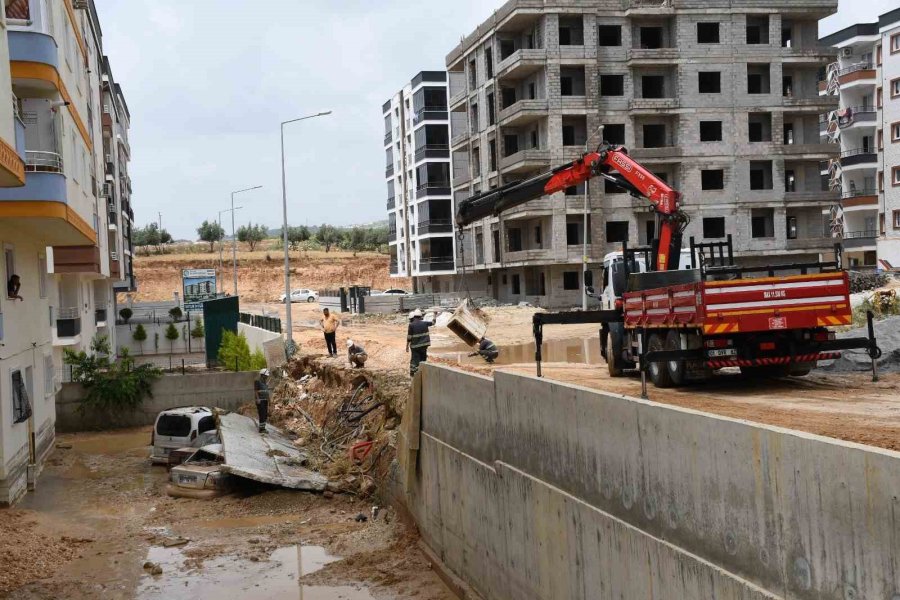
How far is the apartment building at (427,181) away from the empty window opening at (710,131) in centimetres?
2441

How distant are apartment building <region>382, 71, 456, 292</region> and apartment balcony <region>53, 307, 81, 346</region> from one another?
155 feet

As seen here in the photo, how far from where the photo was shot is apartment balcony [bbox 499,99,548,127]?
2232 inches

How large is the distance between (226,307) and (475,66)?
29008 mm

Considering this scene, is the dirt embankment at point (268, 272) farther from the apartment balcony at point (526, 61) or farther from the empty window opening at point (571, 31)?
the empty window opening at point (571, 31)

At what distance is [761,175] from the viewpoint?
2330 inches

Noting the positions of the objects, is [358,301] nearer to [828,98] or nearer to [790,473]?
[828,98]

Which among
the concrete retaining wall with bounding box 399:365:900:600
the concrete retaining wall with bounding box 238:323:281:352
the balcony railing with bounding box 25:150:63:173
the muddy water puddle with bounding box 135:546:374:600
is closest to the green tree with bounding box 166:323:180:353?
the concrete retaining wall with bounding box 238:323:281:352

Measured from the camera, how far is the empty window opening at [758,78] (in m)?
58.6

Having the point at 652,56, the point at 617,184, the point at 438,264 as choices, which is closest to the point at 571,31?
the point at 652,56

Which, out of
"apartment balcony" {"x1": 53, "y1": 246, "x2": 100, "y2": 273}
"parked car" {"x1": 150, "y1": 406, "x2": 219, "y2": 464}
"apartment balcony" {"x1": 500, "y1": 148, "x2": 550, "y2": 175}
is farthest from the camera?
"apartment balcony" {"x1": 500, "y1": 148, "x2": 550, "y2": 175}

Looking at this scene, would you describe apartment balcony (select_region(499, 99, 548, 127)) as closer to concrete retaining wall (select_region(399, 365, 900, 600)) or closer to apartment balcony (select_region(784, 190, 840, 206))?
apartment balcony (select_region(784, 190, 840, 206))

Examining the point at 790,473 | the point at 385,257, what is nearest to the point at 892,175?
the point at 790,473

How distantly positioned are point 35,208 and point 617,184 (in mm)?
11505

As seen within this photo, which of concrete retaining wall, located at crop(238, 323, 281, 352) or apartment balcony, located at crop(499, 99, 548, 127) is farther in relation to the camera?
apartment balcony, located at crop(499, 99, 548, 127)
